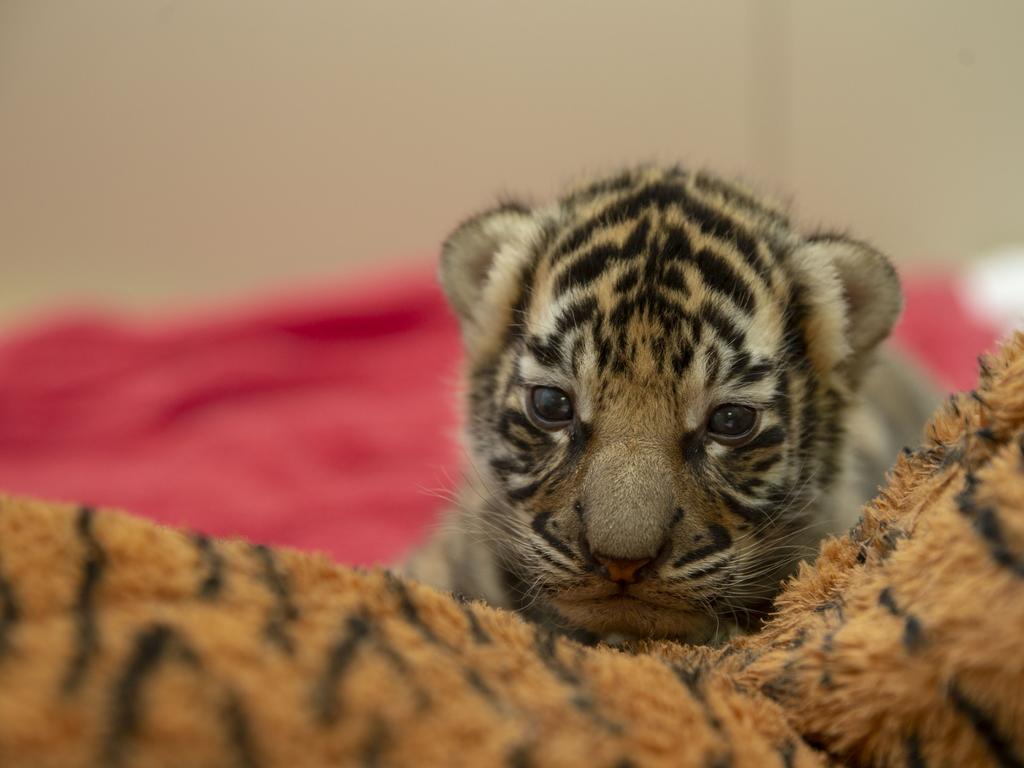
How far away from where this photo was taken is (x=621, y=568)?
3.42ft

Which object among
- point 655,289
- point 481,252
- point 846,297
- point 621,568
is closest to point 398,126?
point 481,252

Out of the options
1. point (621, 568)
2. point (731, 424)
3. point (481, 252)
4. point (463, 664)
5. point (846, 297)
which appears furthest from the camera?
point (481, 252)

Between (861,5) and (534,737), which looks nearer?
(534,737)

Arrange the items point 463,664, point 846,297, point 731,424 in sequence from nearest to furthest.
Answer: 1. point 463,664
2. point 731,424
3. point 846,297

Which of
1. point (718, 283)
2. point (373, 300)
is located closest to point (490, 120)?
point (373, 300)

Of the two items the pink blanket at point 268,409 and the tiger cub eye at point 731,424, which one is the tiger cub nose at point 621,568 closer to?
the tiger cub eye at point 731,424

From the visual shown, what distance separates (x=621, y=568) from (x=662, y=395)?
0.21 m

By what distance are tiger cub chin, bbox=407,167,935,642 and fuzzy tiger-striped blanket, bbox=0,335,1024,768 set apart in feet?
0.84

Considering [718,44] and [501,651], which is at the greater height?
[718,44]

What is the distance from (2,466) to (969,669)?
7.48 ft

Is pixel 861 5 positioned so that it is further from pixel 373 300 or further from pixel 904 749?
pixel 904 749

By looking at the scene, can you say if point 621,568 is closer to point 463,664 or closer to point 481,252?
point 463,664

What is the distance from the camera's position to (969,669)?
0.69 meters

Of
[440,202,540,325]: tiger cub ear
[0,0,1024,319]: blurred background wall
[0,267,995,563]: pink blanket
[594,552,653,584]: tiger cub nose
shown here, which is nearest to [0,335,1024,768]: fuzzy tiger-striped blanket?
[594,552,653,584]: tiger cub nose
